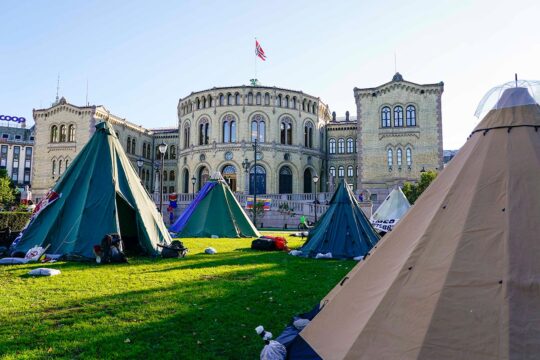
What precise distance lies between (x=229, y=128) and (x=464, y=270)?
46272 millimetres

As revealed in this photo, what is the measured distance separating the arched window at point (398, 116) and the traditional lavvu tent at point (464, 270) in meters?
42.6

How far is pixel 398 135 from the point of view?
1775 inches

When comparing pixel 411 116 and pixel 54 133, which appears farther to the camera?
pixel 54 133

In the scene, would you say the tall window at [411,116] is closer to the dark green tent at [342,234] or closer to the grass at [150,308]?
the dark green tent at [342,234]

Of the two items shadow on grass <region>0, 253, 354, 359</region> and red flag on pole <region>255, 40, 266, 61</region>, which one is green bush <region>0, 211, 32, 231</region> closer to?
shadow on grass <region>0, 253, 354, 359</region>

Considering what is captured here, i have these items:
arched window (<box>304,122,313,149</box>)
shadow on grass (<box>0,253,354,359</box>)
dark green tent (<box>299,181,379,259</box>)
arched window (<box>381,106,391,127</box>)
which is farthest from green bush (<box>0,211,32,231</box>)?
arched window (<box>304,122,313,149</box>)

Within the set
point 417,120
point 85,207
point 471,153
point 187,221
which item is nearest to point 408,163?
point 417,120

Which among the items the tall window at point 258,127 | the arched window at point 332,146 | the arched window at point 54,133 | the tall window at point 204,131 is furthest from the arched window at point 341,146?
the arched window at point 54,133

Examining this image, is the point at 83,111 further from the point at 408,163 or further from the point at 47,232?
the point at 47,232

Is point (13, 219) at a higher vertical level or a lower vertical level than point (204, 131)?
lower

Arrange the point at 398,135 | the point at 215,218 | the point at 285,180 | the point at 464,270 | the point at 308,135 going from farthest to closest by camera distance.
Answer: the point at 308,135 < the point at 285,180 < the point at 398,135 < the point at 215,218 < the point at 464,270

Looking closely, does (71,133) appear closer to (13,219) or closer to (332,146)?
(332,146)

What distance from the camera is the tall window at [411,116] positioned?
45.2 m

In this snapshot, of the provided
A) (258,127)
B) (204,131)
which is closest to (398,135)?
(258,127)
